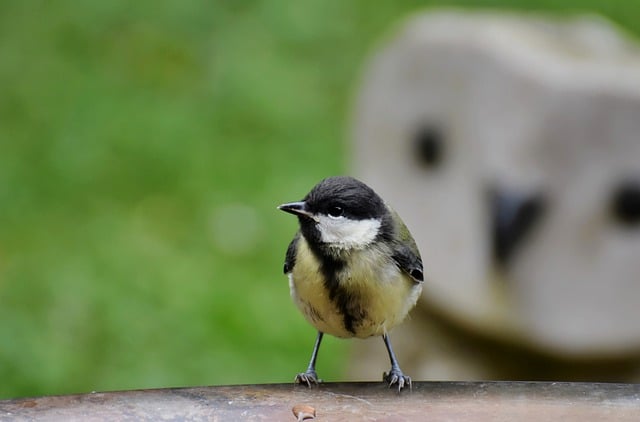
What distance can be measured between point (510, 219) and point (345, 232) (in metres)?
1.68

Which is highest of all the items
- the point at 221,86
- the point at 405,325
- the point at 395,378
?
the point at 221,86

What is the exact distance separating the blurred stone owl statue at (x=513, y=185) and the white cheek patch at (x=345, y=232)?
1.58 metres

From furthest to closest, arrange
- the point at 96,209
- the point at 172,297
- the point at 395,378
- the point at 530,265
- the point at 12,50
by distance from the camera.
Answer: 1. the point at 12,50
2. the point at 96,209
3. the point at 172,297
4. the point at 530,265
5. the point at 395,378

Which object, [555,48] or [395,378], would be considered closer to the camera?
[395,378]

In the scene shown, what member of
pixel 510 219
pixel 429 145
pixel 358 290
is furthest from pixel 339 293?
pixel 429 145

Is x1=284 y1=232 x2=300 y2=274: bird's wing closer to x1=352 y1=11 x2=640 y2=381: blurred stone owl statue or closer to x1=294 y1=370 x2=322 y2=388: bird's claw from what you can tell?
x1=294 y1=370 x2=322 y2=388: bird's claw

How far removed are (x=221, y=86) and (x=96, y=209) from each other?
1521 mm

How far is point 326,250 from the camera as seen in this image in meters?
2.58

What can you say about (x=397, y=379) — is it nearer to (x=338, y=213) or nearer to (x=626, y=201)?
(x=338, y=213)

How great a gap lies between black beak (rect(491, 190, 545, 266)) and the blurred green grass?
4.91 feet

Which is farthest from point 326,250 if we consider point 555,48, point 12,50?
point 12,50

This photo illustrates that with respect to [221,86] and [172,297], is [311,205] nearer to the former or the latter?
[172,297]

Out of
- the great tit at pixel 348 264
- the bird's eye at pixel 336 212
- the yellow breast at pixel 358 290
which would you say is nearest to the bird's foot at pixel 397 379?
the great tit at pixel 348 264

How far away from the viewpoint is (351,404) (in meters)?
2.28
